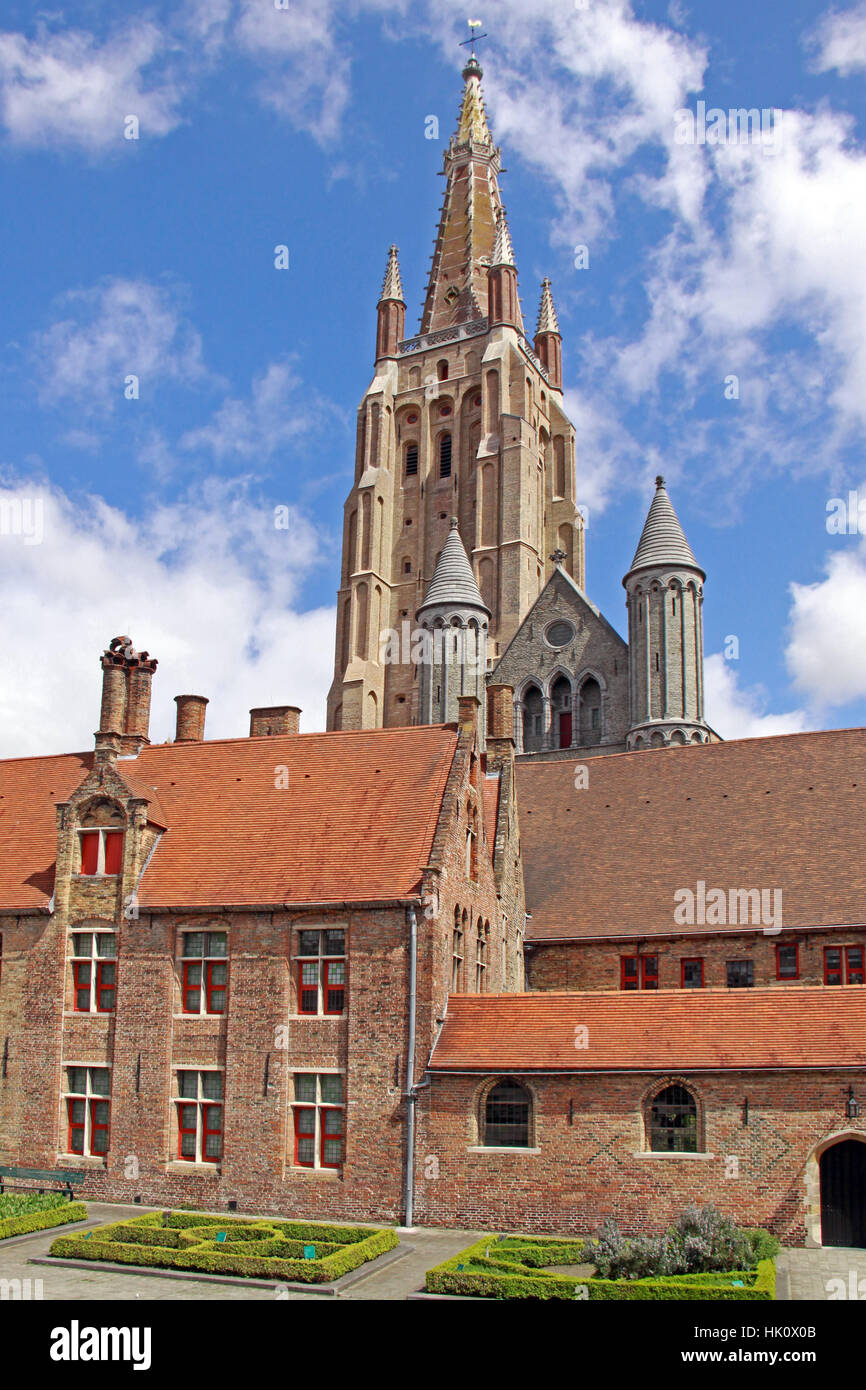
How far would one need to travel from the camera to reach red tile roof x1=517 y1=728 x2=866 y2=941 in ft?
106

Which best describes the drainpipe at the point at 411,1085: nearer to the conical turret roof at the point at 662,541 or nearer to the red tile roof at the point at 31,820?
the red tile roof at the point at 31,820

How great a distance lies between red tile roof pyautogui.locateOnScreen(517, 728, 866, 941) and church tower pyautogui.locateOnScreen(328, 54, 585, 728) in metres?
38.8

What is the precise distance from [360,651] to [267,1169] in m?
57.9

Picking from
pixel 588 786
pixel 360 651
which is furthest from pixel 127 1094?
pixel 360 651

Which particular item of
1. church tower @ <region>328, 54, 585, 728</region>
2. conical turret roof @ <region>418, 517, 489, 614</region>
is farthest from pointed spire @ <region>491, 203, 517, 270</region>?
conical turret roof @ <region>418, 517, 489, 614</region>

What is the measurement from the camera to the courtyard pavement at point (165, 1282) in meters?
19.0

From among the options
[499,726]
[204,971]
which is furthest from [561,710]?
[204,971]

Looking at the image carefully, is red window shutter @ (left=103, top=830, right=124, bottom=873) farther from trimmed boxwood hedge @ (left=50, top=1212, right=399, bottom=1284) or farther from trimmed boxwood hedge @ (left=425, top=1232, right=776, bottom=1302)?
trimmed boxwood hedge @ (left=425, top=1232, right=776, bottom=1302)

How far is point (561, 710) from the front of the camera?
65.9 metres

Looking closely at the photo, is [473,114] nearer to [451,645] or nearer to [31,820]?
[451,645]

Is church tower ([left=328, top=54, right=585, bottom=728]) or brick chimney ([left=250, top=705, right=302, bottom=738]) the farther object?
church tower ([left=328, top=54, right=585, bottom=728])

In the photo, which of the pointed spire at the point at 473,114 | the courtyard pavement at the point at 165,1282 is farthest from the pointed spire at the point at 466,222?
the courtyard pavement at the point at 165,1282

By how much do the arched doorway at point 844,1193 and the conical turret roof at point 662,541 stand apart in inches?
1620

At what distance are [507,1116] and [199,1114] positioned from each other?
7154 millimetres
